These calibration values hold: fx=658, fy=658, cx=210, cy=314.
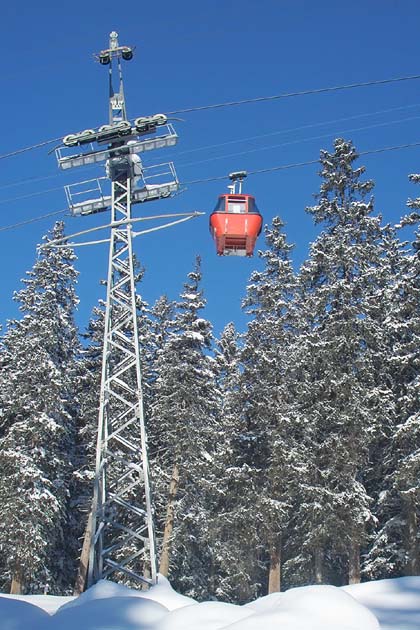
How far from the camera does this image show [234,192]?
1825cm

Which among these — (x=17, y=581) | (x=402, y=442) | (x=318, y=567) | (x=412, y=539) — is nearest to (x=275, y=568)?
(x=318, y=567)

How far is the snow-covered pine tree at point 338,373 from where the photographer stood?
79.9 feet

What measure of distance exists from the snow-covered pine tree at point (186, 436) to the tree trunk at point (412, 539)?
9376 mm

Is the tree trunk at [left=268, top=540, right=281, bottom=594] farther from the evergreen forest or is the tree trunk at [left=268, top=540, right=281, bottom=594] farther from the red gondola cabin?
the red gondola cabin

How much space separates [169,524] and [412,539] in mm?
10880

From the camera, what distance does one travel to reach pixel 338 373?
2616cm

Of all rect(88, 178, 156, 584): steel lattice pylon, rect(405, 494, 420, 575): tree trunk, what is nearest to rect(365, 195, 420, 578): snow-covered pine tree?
rect(405, 494, 420, 575): tree trunk

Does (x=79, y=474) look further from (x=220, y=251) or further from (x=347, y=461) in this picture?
(x=220, y=251)

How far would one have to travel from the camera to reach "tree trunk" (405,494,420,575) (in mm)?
23078

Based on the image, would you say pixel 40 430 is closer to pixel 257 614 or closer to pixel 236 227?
pixel 236 227

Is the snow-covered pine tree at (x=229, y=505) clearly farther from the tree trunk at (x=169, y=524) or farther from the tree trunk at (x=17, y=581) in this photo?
the tree trunk at (x=17, y=581)

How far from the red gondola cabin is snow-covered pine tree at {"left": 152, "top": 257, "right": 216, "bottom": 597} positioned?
14.1 m

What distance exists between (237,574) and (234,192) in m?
18.2

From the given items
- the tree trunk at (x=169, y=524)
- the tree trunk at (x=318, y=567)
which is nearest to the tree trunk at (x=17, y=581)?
the tree trunk at (x=169, y=524)
